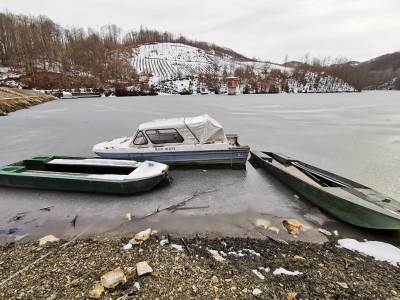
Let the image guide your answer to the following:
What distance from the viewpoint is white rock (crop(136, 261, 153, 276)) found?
4.45 metres

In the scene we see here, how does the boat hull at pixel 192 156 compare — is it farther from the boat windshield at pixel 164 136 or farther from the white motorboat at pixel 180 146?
the boat windshield at pixel 164 136

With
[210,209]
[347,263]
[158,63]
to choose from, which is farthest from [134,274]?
[158,63]

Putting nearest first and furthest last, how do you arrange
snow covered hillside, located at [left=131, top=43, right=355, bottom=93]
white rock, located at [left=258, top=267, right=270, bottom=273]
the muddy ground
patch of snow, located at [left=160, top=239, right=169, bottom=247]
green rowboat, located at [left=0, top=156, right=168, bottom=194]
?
the muddy ground
white rock, located at [left=258, top=267, right=270, bottom=273]
patch of snow, located at [left=160, top=239, right=169, bottom=247]
green rowboat, located at [left=0, top=156, right=168, bottom=194]
snow covered hillside, located at [left=131, top=43, right=355, bottom=93]

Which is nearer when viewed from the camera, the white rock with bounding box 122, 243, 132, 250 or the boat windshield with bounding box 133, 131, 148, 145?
the white rock with bounding box 122, 243, 132, 250

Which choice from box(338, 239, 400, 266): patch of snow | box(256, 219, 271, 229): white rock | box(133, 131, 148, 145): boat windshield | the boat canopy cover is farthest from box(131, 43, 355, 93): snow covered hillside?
box(338, 239, 400, 266): patch of snow

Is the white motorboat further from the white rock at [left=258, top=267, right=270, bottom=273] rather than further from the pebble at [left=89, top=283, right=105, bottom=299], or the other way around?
the pebble at [left=89, top=283, right=105, bottom=299]

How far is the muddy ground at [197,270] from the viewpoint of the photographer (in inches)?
160

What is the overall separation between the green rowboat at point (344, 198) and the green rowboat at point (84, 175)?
15.9ft

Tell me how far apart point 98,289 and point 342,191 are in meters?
6.80

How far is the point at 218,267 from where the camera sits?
15.4 ft

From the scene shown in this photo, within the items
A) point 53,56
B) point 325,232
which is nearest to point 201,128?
point 325,232

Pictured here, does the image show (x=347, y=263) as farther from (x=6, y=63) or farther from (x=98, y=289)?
(x=6, y=63)

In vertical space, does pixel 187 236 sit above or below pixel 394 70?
below

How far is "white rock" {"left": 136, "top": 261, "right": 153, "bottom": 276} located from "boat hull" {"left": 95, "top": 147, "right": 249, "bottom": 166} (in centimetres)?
639
